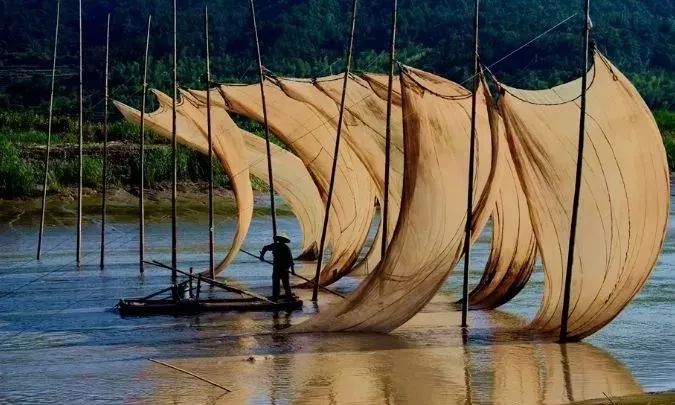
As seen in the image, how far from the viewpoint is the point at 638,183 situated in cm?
1773

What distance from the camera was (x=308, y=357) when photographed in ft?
57.0

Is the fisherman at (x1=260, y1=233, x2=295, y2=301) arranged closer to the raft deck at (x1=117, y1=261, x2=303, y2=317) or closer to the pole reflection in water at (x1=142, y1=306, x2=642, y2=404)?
the raft deck at (x1=117, y1=261, x2=303, y2=317)

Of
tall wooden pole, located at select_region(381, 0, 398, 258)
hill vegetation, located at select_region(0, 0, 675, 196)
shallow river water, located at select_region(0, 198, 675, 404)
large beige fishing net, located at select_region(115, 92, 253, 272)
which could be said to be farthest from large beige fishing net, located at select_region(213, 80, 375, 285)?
hill vegetation, located at select_region(0, 0, 675, 196)

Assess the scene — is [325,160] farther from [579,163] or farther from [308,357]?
[579,163]

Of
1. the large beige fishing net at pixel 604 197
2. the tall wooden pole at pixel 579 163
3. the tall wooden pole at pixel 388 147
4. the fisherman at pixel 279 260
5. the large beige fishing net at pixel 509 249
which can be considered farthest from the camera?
the large beige fishing net at pixel 509 249

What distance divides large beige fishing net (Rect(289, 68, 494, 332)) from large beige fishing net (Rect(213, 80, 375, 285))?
688 cm

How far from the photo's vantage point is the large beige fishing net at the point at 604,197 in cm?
1770

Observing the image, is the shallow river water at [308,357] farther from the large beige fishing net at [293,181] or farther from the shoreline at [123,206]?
the shoreline at [123,206]

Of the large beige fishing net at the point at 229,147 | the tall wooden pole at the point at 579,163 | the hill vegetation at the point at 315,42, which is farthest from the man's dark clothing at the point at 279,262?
the hill vegetation at the point at 315,42

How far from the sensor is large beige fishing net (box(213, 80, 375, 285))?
89.7 ft

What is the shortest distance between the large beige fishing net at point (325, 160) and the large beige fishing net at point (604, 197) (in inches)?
365

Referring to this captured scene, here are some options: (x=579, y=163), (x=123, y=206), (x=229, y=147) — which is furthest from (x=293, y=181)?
(x=579, y=163)

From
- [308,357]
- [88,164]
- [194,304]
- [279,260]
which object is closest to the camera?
[308,357]

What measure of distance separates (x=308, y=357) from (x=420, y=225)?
2819 millimetres
